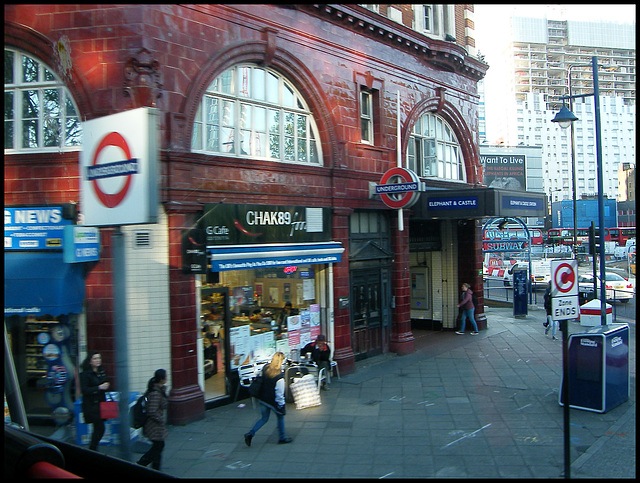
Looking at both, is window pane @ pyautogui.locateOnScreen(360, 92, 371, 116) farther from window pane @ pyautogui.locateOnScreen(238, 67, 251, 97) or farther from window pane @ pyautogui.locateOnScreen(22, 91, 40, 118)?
window pane @ pyautogui.locateOnScreen(22, 91, 40, 118)

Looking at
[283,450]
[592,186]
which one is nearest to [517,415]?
[283,450]

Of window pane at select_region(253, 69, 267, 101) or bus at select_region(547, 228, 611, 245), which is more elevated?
window pane at select_region(253, 69, 267, 101)

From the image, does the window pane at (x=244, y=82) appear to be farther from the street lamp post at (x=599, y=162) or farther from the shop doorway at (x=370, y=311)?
the street lamp post at (x=599, y=162)

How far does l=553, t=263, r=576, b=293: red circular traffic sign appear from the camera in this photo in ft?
26.2

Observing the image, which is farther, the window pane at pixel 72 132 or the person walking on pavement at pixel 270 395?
the window pane at pixel 72 132

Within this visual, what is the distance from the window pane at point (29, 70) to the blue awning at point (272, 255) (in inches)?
180

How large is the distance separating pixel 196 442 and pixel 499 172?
59.1 metres

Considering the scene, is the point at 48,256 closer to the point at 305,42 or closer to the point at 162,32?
the point at 162,32

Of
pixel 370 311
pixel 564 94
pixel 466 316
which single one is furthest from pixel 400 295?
pixel 564 94

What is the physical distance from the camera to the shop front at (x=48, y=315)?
945cm

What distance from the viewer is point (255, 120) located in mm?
12141

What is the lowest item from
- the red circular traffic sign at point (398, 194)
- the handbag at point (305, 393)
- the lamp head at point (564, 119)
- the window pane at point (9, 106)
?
the handbag at point (305, 393)

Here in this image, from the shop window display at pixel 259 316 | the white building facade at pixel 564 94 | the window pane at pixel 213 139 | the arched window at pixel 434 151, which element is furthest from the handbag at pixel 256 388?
the white building facade at pixel 564 94

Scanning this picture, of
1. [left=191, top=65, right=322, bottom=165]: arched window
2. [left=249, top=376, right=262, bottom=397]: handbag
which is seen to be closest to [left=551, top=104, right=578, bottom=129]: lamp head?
[left=191, top=65, right=322, bottom=165]: arched window
